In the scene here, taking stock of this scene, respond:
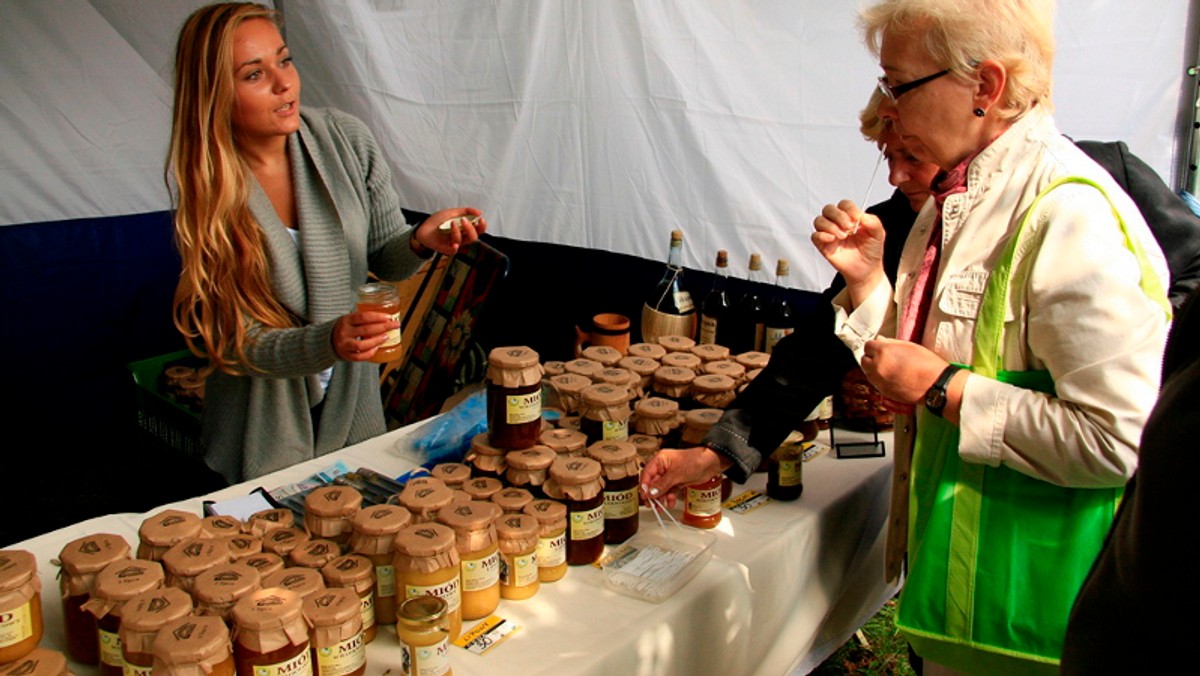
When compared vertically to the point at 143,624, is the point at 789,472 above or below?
below

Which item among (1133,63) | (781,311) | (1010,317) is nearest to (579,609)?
(1010,317)

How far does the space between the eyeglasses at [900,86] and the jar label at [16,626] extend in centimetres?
145

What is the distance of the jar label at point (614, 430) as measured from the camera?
185 cm

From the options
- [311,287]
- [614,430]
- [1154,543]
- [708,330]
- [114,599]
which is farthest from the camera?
[708,330]

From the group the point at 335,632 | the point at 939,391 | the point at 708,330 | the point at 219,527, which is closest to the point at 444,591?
the point at 335,632

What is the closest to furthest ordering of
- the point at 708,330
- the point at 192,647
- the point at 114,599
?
1. the point at 192,647
2. the point at 114,599
3. the point at 708,330

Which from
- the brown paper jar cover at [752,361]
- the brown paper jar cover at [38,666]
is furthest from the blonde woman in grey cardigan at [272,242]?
the brown paper jar cover at [38,666]

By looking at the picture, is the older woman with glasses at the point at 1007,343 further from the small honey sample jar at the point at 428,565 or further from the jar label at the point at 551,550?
the small honey sample jar at the point at 428,565

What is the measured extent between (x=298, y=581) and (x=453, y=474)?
44cm

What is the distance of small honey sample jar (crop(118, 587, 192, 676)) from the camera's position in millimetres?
1138

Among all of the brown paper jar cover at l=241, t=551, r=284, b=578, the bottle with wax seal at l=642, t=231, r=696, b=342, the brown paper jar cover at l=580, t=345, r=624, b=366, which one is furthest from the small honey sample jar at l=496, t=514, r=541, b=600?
the bottle with wax seal at l=642, t=231, r=696, b=342

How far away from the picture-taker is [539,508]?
1561 millimetres

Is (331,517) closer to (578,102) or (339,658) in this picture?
(339,658)

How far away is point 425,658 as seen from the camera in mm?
1252
